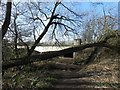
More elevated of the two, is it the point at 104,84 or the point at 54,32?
the point at 54,32

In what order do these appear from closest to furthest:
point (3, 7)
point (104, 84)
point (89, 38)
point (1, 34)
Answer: point (104, 84) → point (1, 34) → point (3, 7) → point (89, 38)

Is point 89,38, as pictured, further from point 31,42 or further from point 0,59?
point 0,59

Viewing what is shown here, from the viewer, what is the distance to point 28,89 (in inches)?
165

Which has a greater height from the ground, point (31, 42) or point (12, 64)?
point (31, 42)

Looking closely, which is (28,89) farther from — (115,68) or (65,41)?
(65,41)

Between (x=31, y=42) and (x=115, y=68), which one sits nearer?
(x=115, y=68)

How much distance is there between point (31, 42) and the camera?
812 cm

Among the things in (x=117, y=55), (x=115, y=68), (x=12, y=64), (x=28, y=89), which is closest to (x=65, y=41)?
(x=117, y=55)

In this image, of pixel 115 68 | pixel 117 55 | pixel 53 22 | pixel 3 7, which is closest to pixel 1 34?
pixel 3 7

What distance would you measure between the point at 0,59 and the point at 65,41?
5404 millimetres

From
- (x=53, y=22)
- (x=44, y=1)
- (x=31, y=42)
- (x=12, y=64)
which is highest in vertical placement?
(x=44, y=1)

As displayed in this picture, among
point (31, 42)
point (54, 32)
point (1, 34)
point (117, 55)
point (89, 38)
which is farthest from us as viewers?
point (89, 38)

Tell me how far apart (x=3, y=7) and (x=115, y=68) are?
584 cm

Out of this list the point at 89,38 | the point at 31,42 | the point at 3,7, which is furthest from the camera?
the point at 89,38
